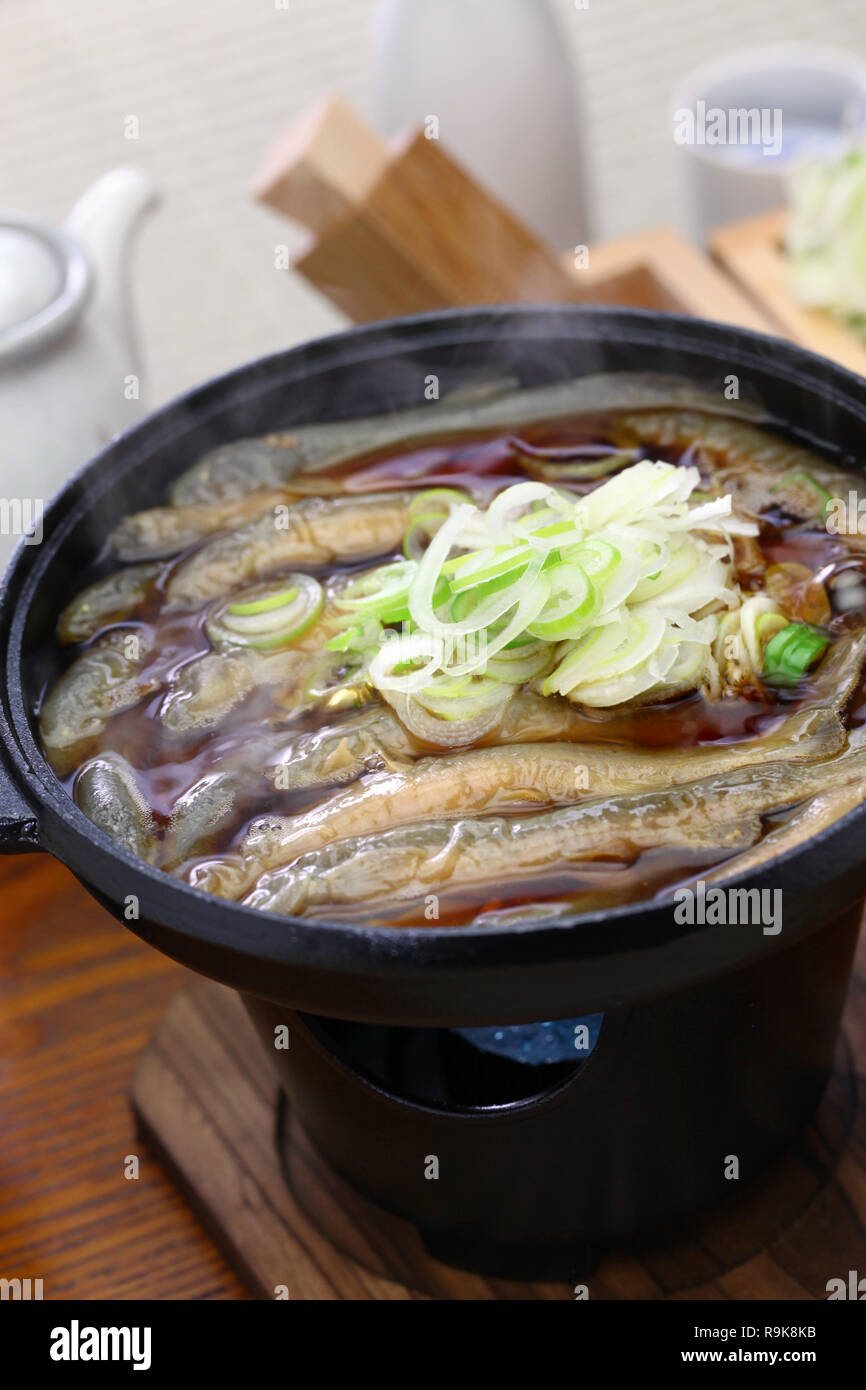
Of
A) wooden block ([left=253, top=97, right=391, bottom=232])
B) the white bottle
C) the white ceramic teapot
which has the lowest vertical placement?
the white ceramic teapot

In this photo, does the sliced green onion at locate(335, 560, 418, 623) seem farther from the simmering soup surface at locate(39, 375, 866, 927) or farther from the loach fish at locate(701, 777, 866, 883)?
the loach fish at locate(701, 777, 866, 883)

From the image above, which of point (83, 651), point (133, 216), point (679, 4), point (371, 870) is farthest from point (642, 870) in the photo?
point (679, 4)

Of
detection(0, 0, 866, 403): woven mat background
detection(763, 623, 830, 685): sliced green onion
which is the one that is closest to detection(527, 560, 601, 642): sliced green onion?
detection(763, 623, 830, 685): sliced green onion

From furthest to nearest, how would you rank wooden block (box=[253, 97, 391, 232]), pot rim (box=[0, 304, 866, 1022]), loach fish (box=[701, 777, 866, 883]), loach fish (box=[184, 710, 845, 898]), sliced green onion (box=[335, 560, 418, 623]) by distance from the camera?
wooden block (box=[253, 97, 391, 232]) → sliced green onion (box=[335, 560, 418, 623]) → loach fish (box=[184, 710, 845, 898]) → loach fish (box=[701, 777, 866, 883]) → pot rim (box=[0, 304, 866, 1022])

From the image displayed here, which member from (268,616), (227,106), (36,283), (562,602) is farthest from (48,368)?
(227,106)

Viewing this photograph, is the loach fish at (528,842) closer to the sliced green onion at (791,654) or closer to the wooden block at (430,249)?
the sliced green onion at (791,654)
